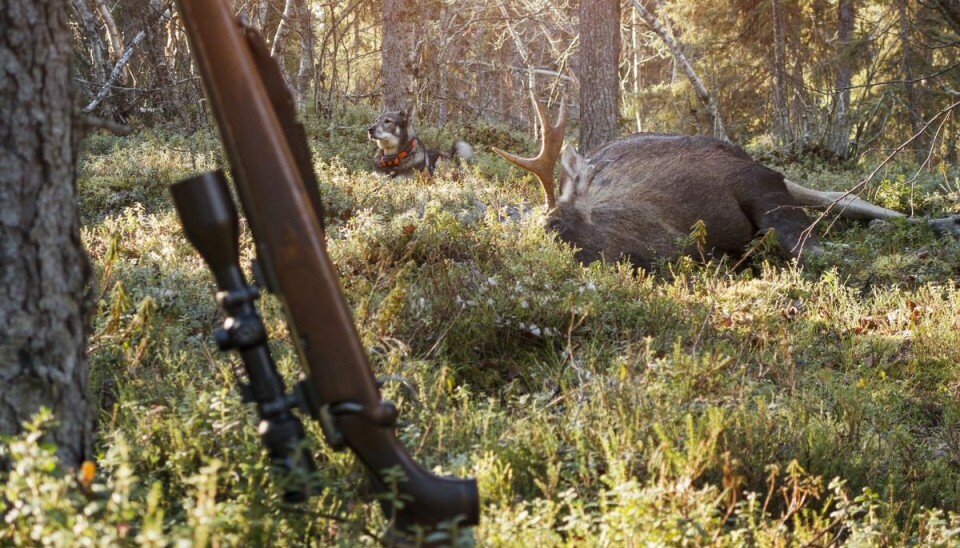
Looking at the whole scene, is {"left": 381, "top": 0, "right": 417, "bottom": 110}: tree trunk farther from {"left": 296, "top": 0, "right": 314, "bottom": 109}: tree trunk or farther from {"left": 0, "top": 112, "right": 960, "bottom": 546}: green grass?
{"left": 0, "top": 112, "right": 960, "bottom": 546}: green grass

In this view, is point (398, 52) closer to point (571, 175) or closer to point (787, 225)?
point (571, 175)

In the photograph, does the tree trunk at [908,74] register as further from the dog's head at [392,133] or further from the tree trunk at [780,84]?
the dog's head at [392,133]

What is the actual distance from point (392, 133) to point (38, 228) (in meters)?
9.28

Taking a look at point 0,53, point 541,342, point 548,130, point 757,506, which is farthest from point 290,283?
point 548,130

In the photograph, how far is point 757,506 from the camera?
2.88m

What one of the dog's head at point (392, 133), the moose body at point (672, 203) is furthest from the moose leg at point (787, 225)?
the dog's head at point (392, 133)

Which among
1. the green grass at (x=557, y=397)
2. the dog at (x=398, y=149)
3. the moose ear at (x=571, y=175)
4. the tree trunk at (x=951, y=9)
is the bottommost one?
the green grass at (x=557, y=397)

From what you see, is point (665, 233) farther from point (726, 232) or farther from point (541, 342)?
point (541, 342)

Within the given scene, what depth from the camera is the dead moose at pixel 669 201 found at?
25.7 feet

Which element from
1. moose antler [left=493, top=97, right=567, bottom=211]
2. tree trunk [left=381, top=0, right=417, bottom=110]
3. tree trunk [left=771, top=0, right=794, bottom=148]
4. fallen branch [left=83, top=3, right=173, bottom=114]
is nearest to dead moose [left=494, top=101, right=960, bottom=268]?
moose antler [left=493, top=97, right=567, bottom=211]

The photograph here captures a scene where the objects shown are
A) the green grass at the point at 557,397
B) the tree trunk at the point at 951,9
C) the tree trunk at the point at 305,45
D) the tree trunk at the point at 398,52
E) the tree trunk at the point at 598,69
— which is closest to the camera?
the green grass at the point at 557,397

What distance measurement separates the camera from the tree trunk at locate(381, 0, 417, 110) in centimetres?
1316

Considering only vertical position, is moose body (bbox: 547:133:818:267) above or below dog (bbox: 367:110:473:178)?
below

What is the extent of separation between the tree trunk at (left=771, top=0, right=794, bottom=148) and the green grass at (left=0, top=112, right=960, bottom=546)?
6.29m
